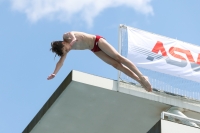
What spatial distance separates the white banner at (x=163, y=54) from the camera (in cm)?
2327

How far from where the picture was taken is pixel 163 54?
77.6 feet

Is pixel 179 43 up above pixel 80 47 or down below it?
below

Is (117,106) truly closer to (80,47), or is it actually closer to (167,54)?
(167,54)

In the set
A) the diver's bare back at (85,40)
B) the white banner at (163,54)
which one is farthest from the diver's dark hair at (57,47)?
the white banner at (163,54)

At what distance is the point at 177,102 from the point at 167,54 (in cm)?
194

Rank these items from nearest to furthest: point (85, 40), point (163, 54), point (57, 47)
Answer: point (57, 47) → point (85, 40) → point (163, 54)

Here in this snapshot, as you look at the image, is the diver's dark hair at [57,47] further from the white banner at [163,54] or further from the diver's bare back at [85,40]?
the white banner at [163,54]

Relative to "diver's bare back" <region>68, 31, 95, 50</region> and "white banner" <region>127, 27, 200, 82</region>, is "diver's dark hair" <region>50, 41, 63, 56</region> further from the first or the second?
"white banner" <region>127, 27, 200, 82</region>

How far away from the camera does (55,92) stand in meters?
21.9

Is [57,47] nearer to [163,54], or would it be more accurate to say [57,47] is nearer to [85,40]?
[85,40]

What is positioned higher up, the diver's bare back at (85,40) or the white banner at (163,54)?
the diver's bare back at (85,40)

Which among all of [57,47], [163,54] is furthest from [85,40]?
[163,54]

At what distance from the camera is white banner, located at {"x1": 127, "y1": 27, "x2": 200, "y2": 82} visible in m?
23.3

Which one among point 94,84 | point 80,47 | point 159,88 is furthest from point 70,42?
point 159,88
